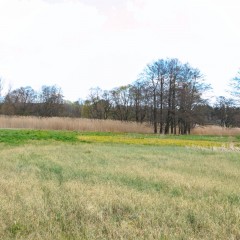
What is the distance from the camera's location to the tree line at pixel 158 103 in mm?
52031

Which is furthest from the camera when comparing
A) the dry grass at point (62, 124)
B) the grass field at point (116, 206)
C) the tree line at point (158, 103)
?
the tree line at point (158, 103)

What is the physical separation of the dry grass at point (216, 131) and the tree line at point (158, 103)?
1.41 m

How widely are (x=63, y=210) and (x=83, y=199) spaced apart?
0.63m

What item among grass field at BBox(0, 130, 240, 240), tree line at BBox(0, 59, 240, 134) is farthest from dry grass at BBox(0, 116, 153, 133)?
grass field at BBox(0, 130, 240, 240)

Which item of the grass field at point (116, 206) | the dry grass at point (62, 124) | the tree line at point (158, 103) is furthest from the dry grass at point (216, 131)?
the grass field at point (116, 206)

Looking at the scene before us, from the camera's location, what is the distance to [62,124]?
41281 millimetres

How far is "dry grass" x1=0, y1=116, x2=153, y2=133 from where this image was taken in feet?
132

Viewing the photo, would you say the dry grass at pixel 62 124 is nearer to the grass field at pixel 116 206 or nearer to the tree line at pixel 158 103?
the tree line at pixel 158 103

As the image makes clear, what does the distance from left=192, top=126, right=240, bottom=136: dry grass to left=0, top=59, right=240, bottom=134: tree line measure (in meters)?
1.41

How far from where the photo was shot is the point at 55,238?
425cm

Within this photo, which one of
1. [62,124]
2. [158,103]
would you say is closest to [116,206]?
[62,124]

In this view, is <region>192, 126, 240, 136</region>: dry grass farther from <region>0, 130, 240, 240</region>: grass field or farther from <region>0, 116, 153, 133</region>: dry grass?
<region>0, 130, 240, 240</region>: grass field

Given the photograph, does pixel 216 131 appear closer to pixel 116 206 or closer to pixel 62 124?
pixel 62 124

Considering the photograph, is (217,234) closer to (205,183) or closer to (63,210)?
(63,210)
